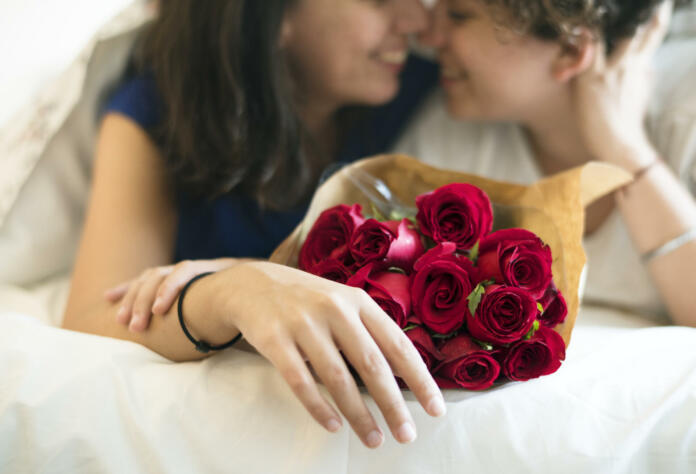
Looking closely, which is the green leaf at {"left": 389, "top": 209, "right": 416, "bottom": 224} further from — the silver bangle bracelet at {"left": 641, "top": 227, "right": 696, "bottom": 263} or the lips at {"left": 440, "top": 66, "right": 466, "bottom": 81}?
the lips at {"left": 440, "top": 66, "right": 466, "bottom": 81}

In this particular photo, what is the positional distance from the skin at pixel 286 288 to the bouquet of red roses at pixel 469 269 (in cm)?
5

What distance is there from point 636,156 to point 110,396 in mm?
860

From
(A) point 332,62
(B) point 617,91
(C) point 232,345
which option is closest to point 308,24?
(A) point 332,62

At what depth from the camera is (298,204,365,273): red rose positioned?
0.61 m

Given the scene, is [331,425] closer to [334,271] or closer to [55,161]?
[334,271]

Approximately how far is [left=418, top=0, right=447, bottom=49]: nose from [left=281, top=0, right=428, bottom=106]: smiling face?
0.05 ft

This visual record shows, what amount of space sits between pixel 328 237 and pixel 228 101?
0.52 metres

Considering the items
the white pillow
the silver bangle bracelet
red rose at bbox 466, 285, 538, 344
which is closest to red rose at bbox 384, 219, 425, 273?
red rose at bbox 466, 285, 538, 344

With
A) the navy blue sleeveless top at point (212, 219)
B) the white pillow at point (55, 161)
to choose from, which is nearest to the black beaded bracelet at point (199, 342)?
the navy blue sleeveless top at point (212, 219)

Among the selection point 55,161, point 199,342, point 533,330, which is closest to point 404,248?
point 533,330

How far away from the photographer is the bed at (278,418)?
A: 538 millimetres

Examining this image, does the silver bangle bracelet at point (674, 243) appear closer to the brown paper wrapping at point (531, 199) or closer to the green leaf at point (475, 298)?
the brown paper wrapping at point (531, 199)

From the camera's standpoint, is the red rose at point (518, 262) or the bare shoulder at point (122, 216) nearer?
the red rose at point (518, 262)

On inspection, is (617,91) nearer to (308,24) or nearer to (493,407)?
(308,24)
